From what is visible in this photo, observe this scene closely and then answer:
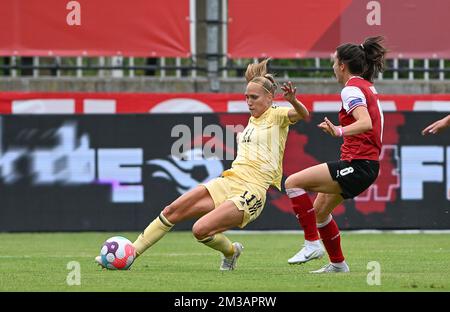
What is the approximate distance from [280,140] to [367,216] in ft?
20.7

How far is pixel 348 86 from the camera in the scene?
997 centimetres

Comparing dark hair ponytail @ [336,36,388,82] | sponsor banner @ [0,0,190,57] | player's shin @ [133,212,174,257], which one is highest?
sponsor banner @ [0,0,190,57]

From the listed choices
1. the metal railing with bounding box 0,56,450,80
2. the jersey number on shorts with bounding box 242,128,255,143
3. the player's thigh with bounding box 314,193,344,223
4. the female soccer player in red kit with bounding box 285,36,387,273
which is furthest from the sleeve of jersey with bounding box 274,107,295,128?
the metal railing with bounding box 0,56,450,80

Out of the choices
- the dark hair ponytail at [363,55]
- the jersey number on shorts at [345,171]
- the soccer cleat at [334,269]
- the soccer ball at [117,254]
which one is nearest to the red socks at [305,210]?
the soccer cleat at [334,269]

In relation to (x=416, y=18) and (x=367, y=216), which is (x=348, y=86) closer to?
(x=367, y=216)

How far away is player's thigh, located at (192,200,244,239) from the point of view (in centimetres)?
1023

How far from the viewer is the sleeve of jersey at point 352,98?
9828 mm

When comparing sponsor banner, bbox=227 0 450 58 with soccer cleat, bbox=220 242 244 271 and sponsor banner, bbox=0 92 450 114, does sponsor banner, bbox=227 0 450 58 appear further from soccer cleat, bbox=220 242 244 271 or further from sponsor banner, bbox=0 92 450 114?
soccer cleat, bbox=220 242 244 271

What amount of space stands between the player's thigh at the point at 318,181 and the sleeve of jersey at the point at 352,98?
57 centimetres

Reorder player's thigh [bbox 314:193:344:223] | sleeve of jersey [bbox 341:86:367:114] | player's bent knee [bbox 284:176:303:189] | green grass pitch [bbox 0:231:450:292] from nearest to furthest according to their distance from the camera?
1. green grass pitch [bbox 0:231:450:292]
2. sleeve of jersey [bbox 341:86:367:114]
3. player's bent knee [bbox 284:176:303:189]
4. player's thigh [bbox 314:193:344:223]

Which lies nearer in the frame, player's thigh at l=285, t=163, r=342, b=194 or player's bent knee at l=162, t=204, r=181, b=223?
player's thigh at l=285, t=163, r=342, b=194

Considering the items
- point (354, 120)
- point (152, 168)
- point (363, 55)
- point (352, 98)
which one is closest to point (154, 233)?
point (354, 120)

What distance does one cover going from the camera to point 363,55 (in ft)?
33.5

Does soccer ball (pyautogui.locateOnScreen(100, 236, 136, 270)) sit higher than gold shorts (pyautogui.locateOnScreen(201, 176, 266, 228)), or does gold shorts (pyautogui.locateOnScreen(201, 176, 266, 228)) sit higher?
gold shorts (pyautogui.locateOnScreen(201, 176, 266, 228))
